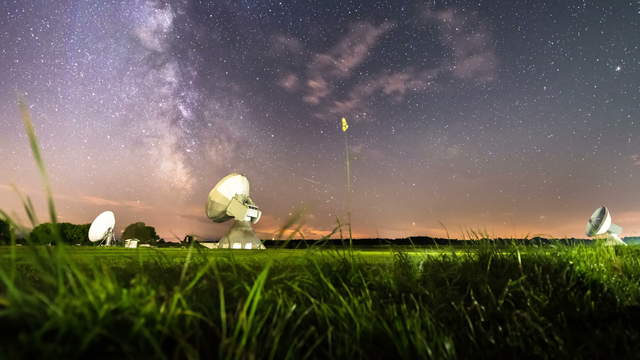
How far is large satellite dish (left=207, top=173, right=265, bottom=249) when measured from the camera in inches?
838

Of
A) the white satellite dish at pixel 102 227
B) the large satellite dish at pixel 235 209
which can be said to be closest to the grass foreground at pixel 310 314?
the large satellite dish at pixel 235 209

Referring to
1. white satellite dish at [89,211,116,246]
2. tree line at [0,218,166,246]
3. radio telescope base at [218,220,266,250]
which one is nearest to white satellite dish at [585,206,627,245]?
radio telescope base at [218,220,266,250]

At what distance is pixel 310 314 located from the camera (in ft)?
8.00

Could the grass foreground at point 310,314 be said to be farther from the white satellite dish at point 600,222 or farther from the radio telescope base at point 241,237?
the white satellite dish at point 600,222

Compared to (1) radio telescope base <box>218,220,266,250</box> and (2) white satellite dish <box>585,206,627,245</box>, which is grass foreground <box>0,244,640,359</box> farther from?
(2) white satellite dish <box>585,206,627,245</box>

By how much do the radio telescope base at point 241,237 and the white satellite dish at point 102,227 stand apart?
10.6 m

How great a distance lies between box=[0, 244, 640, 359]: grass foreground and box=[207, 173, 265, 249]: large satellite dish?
1782 centimetres

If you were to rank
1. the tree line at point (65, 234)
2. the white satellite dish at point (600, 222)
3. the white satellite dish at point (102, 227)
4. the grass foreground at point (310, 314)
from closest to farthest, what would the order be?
the grass foreground at point (310, 314), the tree line at point (65, 234), the white satellite dish at point (600, 222), the white satellite dish at point (102, 227)

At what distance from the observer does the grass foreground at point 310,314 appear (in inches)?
60.5

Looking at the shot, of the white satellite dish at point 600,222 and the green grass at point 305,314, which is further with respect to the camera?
the white satellite dish at point 600,222

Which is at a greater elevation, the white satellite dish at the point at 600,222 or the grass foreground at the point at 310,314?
the white satellite dish at the point at 600,222

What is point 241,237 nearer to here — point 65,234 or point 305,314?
point 305,314

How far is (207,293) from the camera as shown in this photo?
2391mm

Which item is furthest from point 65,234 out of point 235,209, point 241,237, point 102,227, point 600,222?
point 600,222
